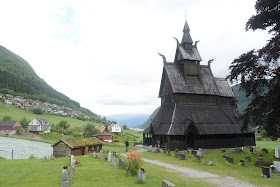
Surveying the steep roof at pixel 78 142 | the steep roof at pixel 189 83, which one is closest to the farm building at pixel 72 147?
the steep roof at pixel 78 142

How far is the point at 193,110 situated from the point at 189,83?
5.41m

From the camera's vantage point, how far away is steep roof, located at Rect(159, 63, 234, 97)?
123ft

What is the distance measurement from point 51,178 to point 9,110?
148248 mm

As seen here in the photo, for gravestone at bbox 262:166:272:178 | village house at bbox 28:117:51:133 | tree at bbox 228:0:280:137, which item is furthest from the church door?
village house at bbox 28:117:51:133

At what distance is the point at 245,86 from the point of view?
20.4 metres

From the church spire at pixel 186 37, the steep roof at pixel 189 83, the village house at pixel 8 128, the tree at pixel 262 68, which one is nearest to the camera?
the tree at pixel 262 68

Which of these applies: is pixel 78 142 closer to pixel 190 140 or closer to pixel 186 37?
pixel 190 140

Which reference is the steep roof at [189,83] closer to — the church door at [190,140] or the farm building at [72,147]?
the church door at [190,140]

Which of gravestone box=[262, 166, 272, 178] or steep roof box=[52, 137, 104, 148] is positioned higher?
gravestone box=[262, 166, 272, 178]

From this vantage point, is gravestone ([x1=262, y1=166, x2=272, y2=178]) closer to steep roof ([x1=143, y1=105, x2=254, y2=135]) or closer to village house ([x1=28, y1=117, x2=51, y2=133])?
steep roof ([x1=143, y1=105, x2=254, y2=135])

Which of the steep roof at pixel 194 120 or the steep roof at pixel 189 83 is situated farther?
the steep roof at pixel 189 83

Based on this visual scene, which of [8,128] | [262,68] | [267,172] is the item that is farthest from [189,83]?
[8,128]

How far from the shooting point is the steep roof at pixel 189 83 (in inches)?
1470

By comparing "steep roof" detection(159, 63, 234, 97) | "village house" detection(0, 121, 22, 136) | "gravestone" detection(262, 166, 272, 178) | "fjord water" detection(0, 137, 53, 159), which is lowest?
"fjord water" detection(0, 137, 53, 159)
